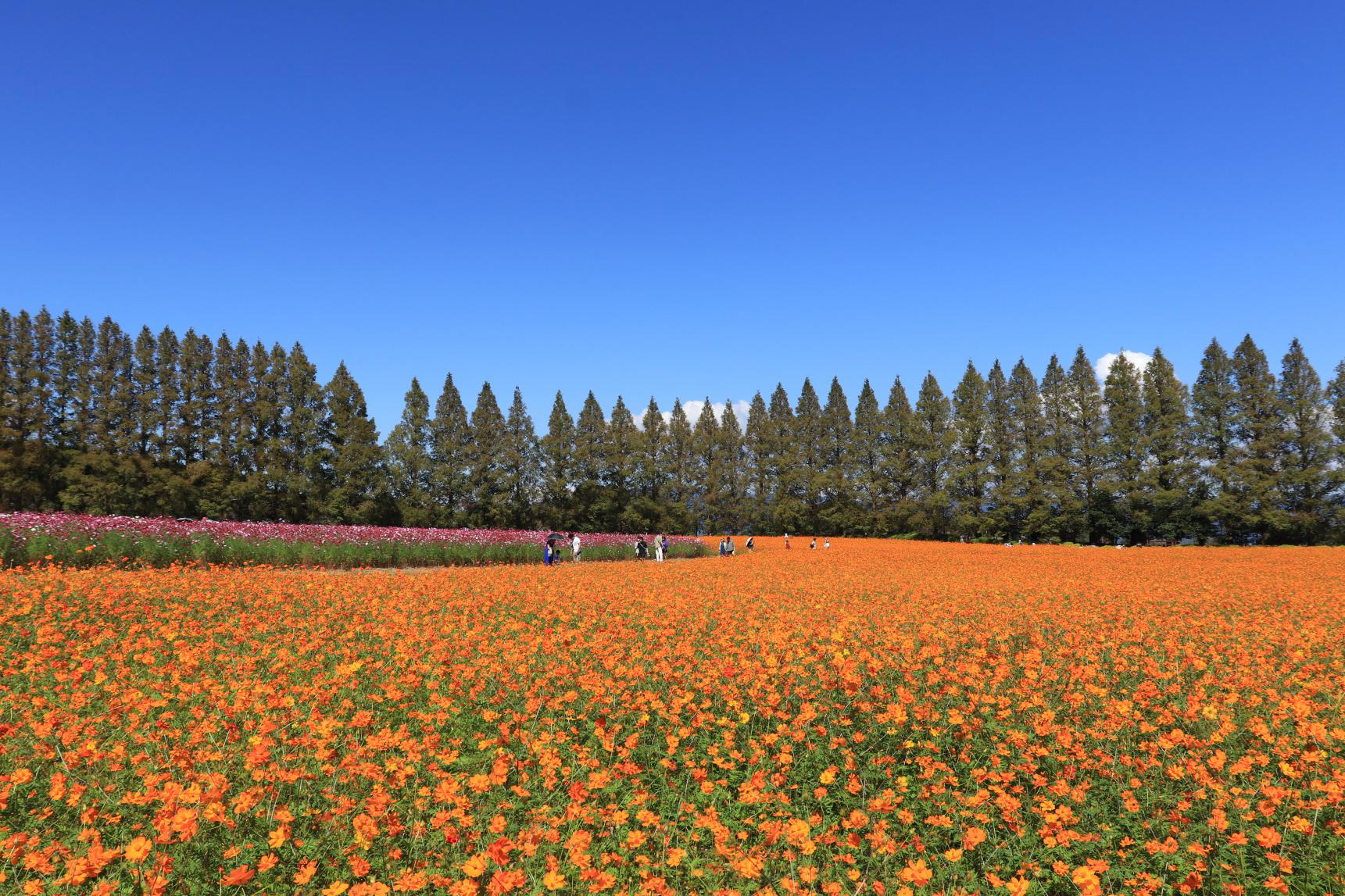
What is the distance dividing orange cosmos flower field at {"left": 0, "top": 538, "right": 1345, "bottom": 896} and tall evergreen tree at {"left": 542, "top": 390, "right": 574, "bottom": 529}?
4378cm

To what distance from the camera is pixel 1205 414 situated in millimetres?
49156

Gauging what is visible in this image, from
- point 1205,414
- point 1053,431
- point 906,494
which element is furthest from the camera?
point 906,494

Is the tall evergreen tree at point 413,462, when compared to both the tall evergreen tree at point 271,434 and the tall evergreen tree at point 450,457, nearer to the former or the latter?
the tall evergreen tree at point 450,457

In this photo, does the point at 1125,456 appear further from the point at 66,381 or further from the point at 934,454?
the point at 66,381

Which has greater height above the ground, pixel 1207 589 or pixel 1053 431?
pixel 1053 431

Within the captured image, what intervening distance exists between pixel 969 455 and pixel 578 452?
106ft

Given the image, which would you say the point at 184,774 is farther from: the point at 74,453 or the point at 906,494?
the point at 906,494

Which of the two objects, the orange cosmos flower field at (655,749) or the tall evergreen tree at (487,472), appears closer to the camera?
the orange cosmos flower field at (655,749)

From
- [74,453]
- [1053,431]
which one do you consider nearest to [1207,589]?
[1053,431]

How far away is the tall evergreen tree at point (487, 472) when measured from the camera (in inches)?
2064

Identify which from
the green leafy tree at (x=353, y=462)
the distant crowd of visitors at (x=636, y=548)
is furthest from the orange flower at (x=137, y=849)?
the green leafy tree at (x=353, y=462)

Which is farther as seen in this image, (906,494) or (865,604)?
(906,494)

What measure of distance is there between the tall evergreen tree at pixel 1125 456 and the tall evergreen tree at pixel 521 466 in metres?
42.7

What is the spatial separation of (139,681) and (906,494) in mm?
58615
